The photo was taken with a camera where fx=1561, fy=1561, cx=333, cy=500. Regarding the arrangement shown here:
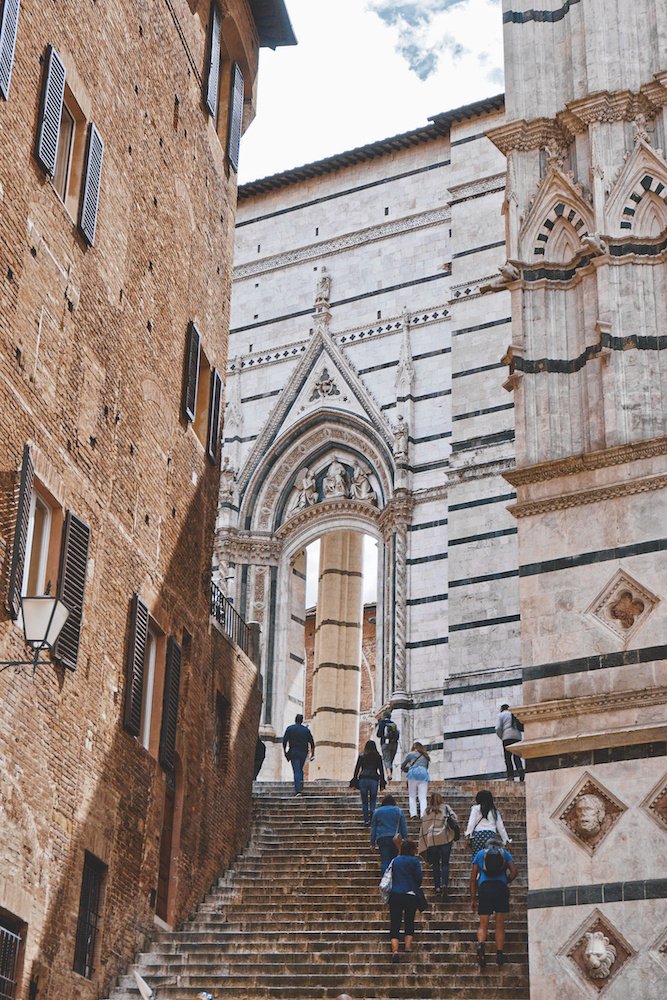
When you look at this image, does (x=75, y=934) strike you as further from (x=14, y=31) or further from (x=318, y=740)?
(x=318, y=740)

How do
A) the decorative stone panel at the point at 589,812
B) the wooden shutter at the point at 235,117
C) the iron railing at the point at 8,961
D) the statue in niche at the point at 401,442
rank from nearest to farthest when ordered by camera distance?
1. the decorative stone panel at the point at 589,812
2. the iron railing at the point at 8,961
3. the wooden shutter at the point at 235,117
4. the statue in niche at the point at 401,442

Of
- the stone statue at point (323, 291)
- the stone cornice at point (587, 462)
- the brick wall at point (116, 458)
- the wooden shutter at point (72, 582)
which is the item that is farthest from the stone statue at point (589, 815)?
the stone statue at point (323, 291)

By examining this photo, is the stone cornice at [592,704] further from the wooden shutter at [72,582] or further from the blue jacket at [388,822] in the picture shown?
the wooden shutter at [72,582]

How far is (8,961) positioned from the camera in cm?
1215

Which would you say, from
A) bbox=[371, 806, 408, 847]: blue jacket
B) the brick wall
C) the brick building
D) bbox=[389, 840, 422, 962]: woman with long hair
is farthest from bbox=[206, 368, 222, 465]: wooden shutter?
bbox=[389, 840, 422, 962]: woman with long hair

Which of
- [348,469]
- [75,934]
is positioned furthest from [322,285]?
[75,934]

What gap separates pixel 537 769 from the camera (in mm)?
12156

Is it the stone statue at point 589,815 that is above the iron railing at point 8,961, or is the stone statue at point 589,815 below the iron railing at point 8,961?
above

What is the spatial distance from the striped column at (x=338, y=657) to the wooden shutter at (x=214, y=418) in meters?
10.4

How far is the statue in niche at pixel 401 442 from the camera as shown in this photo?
25000 millimetres

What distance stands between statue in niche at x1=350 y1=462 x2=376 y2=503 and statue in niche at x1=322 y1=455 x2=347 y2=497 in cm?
17

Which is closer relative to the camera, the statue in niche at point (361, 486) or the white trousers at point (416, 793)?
the white trousers at point (416, 793)

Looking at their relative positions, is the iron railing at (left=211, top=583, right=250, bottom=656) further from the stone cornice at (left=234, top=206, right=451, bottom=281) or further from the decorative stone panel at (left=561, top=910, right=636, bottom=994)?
the stone cornice at (left=234, top=206, right=451, bottom=281)

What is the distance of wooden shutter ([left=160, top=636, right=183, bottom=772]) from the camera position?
52.3ft
